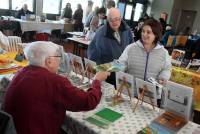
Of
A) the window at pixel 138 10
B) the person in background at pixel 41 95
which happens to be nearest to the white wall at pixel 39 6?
the window at pixel 138 10

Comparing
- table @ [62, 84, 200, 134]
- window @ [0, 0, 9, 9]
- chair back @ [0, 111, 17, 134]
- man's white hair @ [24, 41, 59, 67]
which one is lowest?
table @ [62, 84, 200, 134]

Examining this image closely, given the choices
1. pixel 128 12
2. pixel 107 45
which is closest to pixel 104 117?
pixel 107 45

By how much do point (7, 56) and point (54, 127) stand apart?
1.58 m

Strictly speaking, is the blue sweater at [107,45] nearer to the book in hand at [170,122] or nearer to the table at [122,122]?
the table at [122,122]

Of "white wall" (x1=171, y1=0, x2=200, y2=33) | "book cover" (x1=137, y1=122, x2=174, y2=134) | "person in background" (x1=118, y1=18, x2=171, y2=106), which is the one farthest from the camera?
"white wall" (x1=171, y1=0, x2=200, y2=33)

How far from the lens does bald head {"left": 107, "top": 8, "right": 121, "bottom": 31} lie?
2.45 meters

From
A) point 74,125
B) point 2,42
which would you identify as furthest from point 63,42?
point 74,125

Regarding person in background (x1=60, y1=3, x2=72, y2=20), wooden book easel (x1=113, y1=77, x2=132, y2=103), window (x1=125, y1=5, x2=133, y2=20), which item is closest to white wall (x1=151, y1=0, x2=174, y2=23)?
window (x1=125, y1=5, x2=133, y2=20)

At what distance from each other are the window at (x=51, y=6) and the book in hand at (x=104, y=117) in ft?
25.9

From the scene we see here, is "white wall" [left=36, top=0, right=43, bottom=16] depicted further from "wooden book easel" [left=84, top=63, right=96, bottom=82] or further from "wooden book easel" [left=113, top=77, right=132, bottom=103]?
"wooden book easel" [left=113, top=77, right=132, bottom=103]

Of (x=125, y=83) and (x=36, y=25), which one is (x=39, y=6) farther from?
(x=125, y=83)

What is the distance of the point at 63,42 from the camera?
8031 mm

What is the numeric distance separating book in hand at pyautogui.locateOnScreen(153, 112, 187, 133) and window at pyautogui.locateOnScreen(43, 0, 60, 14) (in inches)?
317

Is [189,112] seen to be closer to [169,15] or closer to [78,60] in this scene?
[78,60]
